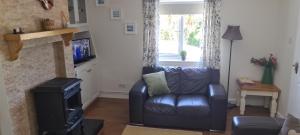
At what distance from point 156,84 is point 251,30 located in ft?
6.10

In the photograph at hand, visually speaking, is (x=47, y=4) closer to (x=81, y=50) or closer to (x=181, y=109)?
(x=81, y=50)

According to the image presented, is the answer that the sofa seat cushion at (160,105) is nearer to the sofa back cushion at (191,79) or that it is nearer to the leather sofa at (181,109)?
the leather sofa at (181,109)

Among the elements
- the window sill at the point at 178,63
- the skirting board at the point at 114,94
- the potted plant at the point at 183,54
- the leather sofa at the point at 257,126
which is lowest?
the skirting board at the point at 114,94

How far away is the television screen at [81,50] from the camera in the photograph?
4.06m

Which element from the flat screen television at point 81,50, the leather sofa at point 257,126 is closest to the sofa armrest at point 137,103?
the flat screen television at point 81,50

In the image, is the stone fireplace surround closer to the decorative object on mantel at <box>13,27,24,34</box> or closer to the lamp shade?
the decorative object on mantel at <box>13,27,24,34</box>

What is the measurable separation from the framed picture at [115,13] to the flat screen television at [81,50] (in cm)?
64

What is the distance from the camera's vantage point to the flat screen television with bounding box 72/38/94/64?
406 centimetres

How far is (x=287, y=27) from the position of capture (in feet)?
12.1

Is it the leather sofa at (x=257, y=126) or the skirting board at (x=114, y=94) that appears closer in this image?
the leather sofa at (x=257, y=126)

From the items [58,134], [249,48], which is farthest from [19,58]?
[249,48]

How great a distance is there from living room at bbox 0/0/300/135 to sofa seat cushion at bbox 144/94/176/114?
0.01 metres

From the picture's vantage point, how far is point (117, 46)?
4.59m

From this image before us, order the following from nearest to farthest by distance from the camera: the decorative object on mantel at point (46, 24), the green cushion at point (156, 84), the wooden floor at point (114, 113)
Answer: the decorative object on mantel at point (46, 24), the wooden floor at point (114, 113), the green cushion at point (156, 84)
